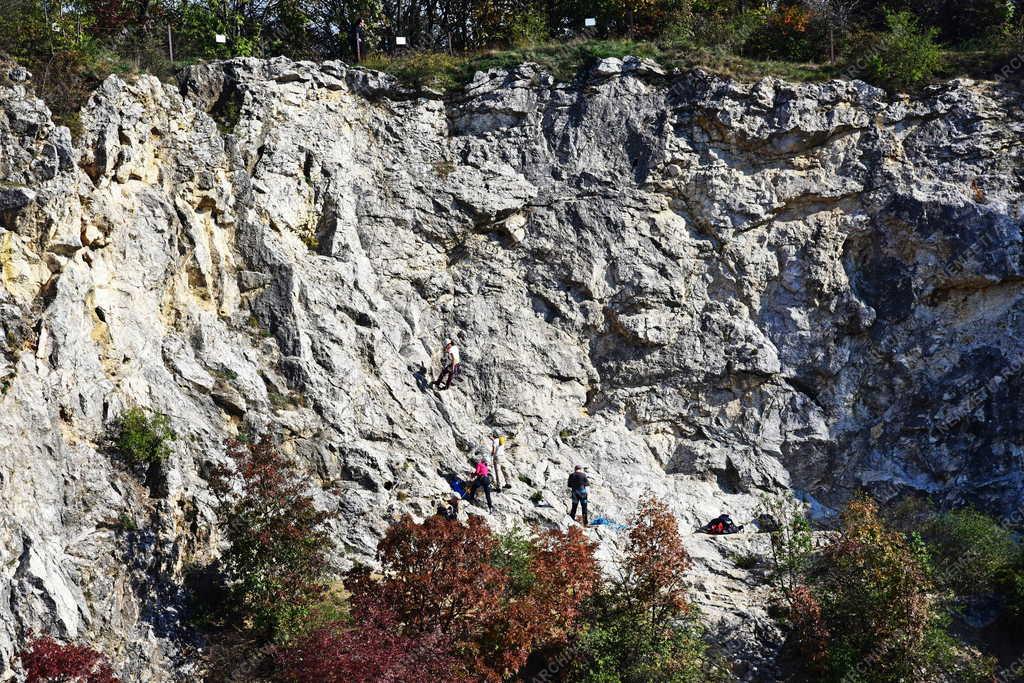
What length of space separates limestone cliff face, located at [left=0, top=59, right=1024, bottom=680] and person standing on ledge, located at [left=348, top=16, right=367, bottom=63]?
244cm

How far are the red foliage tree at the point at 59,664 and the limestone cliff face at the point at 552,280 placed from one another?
437 cm

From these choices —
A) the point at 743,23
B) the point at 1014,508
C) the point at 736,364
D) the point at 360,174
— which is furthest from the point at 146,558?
the point at 743,23

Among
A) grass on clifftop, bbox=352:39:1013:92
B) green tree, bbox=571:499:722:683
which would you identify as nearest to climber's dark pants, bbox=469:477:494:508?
green tree, bbox=571:499:722:683

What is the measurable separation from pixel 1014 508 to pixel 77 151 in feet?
69.4

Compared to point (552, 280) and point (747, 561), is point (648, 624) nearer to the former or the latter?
point (747, 561)

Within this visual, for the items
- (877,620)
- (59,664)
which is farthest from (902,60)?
(59,664)

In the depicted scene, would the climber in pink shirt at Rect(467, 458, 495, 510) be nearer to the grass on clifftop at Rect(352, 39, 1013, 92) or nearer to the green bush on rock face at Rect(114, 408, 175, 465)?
the green bush on rock face at Rect(114, 408, 175, 465)

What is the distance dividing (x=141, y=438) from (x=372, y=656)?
6271 mm

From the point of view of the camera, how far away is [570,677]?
17.9 meters

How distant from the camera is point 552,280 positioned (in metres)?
26.7

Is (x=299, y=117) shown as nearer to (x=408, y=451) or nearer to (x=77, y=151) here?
(x=77, y=151)

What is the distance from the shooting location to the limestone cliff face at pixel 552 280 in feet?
67.2

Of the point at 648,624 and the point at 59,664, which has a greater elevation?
the point at 59,664

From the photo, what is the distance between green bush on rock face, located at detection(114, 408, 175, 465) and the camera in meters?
18.1
